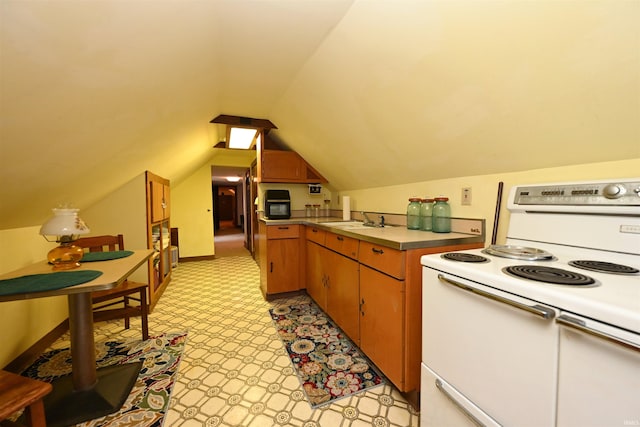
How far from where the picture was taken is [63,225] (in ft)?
4.71

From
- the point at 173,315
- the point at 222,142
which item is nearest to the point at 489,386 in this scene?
the point at 173,315

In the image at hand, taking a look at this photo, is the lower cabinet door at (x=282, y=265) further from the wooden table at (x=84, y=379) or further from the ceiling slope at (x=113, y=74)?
the ceiling slope at (x=113, y=74)

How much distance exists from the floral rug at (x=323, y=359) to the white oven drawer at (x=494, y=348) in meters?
0.69

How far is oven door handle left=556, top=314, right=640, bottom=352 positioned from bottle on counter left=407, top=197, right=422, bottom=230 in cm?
130

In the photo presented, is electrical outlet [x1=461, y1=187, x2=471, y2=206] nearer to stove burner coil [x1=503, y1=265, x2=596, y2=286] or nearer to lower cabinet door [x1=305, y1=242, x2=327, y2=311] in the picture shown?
stove burner coil [x1=503, y1=265, x2=596, y2=286]

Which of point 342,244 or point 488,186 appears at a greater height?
point 488,186

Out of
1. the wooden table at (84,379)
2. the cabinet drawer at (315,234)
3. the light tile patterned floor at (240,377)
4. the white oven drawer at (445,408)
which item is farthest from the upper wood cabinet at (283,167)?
the white oven drawer at (445,408)

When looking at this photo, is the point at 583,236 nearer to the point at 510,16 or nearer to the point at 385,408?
the point at 510,16

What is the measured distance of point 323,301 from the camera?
2.37 meters

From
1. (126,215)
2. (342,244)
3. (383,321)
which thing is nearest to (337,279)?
(342,244)

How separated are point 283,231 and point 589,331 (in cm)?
244

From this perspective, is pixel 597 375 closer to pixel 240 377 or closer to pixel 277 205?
pixel 240 377

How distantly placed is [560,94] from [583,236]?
1.93 feet

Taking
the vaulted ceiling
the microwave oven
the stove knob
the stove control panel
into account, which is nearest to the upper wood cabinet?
the microwave oven
